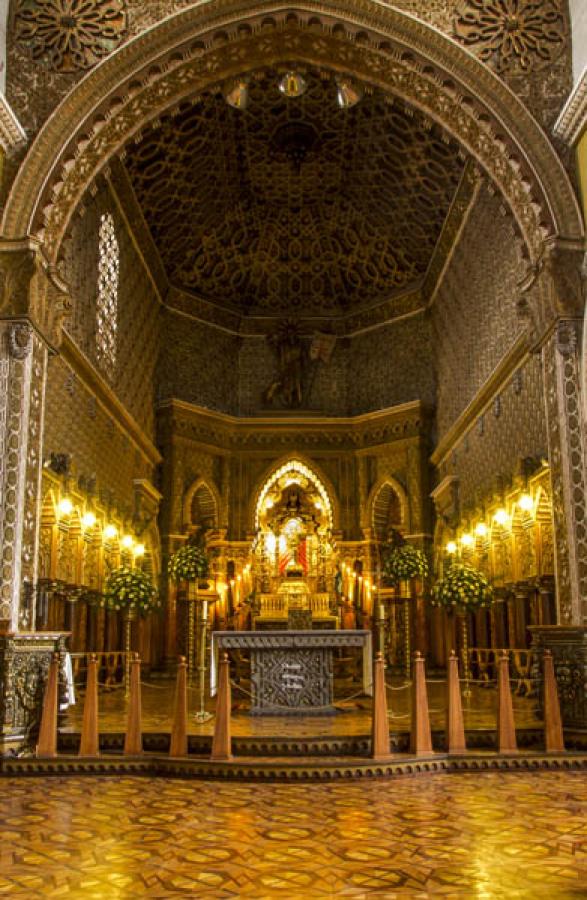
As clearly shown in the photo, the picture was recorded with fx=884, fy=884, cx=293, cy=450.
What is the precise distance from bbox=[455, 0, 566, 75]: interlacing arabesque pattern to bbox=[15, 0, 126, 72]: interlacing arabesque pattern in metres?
4.76

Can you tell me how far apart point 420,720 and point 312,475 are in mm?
15012

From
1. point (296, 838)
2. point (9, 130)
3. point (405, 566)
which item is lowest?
point (296, 838)

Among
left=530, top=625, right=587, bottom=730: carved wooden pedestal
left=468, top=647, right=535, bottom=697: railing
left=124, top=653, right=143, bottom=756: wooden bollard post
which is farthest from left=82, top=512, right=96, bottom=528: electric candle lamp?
left=530, top=625, right=587, bottom=730: carved wooden pedestal

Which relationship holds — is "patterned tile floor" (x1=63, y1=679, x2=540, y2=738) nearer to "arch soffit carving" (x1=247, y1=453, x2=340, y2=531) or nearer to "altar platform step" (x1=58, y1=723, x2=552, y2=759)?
"altar platform step" (x1=58, y1=723, x2=552, y2=759)

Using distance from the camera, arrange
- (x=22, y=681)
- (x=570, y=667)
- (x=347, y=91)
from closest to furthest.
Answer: (x=22, y=681) < (x=570, y=667) < (x=347, y=91)

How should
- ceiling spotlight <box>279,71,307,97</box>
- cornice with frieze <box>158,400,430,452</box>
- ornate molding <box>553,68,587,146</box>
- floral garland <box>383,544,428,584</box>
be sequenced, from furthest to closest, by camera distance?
cornice with frieze <box>158,400,430,452</box>, floral garland <box>383,544,428,584</box>, ceiling spotlight <box>279,71,307,97</box>, ornate molding <box>553,68,587,146</box>

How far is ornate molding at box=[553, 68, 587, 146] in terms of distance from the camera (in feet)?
35.8

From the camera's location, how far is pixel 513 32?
476 inches

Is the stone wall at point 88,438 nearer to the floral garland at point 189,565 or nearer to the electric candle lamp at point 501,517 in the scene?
the floral garland at point 189,565

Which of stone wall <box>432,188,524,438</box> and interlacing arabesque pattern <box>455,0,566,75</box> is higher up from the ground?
interlacing arabesque pattern <box>455,0,566,75</box>

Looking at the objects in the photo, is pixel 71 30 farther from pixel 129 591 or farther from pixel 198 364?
pixel 198 364

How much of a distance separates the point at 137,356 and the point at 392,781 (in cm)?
1401

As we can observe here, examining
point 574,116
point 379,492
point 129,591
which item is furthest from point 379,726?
point 379,492

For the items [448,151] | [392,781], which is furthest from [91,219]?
[392,781]
